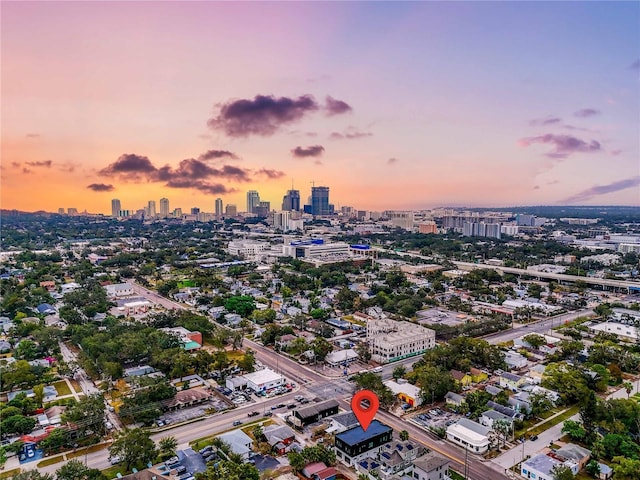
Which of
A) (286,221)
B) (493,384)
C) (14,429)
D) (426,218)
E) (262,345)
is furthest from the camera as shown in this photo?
(426,218)

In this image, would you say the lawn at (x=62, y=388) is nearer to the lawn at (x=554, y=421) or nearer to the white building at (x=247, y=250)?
the lawn at (x=554, y=421)

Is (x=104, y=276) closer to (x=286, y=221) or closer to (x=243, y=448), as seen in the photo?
(x=243, y=448)

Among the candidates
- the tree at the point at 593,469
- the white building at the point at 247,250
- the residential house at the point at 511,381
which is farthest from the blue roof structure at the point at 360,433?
the white building at the point at 247,250

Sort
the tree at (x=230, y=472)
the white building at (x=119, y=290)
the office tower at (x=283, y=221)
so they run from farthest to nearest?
the office tower at (x=283, y=221) < the white building at (x=119, y=290) < the tree at (x=230, y=472)

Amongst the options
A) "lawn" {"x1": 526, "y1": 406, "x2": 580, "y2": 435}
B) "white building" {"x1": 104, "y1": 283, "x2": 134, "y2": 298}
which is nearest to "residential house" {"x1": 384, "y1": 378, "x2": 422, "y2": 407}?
"lawn" {"x1": 526, "y1": 406, "x2": 580, "y2": 435}

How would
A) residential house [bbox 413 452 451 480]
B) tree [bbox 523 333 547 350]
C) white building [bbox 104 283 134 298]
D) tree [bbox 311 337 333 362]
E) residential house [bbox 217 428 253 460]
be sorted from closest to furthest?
residential house [bbox 413 452 451 480] < residential house [bbox 217 428 253 460] < tree [bbox 311 337 333 362] < tree [bbox 523 333 547 350] < white building [bbox 104 283 134 298]

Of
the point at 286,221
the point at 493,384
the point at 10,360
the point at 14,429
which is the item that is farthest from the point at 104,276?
the point at 286,221

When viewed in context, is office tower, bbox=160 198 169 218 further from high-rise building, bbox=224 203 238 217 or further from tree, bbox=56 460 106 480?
tree, bbox=56 460 106 480
